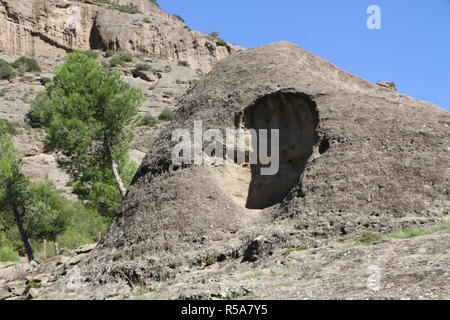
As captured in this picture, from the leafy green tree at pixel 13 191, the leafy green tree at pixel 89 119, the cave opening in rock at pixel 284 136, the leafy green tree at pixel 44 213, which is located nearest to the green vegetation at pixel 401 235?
the cave opening in rock at pixel 284 136

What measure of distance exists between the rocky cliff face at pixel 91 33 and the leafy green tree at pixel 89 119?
56.1m

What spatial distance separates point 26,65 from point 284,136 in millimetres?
59887

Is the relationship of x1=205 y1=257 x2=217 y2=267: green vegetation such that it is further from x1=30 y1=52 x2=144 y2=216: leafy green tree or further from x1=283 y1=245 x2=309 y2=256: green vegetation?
x1=30 y1=52 x2=144 y2=216: leafy green tree

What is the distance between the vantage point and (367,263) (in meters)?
8.65

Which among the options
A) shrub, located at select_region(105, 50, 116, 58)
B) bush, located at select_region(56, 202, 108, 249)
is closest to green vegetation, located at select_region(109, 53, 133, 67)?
shrub, located at select_region(105, 50, 116, 58)

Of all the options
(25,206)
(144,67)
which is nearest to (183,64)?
(144,67)

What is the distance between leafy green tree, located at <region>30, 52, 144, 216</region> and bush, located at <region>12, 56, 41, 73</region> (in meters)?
48.0

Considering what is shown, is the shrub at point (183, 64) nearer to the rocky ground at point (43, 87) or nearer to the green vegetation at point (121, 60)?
the rocky ground at point (43, 87)

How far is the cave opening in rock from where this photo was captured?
13.7m

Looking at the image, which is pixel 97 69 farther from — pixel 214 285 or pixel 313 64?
pixel 214 285

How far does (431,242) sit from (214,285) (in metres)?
3.51

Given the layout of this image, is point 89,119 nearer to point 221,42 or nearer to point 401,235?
point 401,235

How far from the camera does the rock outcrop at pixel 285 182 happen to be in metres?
11.3

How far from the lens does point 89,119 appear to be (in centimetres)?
2081
